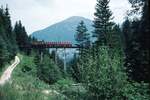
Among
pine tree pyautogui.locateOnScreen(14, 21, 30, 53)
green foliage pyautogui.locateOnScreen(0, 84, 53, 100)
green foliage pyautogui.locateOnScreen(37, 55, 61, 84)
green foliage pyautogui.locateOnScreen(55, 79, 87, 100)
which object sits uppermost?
pine tree pyautogui.locateOnScreen(14, 21, 30, 53)

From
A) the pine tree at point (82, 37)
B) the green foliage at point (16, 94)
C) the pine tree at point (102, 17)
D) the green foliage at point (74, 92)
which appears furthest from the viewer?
the pine tree at point (82, 37)

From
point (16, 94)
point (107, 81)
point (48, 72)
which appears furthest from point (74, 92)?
point (48, 72)

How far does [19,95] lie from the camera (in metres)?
11.9

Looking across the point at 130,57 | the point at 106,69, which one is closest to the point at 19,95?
the point at 106,69

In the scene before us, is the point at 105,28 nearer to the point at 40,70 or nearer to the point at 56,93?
the point at 40,70

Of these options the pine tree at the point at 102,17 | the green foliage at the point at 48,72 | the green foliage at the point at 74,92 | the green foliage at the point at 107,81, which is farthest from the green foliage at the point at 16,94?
the pine tree at the point at 102,17

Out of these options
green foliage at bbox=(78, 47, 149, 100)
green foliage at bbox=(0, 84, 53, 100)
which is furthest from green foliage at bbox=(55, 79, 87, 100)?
green foliage at bbox=(0, 84, 53, 100)

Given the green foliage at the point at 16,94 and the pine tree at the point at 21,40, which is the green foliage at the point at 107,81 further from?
the pine tree at the point at 21,40

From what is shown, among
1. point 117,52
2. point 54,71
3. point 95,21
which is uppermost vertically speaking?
point 95,21

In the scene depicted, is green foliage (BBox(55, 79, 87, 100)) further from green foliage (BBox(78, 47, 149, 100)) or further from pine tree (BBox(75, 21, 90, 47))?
pine tree (BBox(75, 21, 90, 47))

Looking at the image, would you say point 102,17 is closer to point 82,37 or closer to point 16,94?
point 82,37

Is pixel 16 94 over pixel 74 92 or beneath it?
over

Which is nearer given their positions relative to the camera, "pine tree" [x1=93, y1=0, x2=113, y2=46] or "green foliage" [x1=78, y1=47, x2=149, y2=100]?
"green foliage" [x1=78, y1=47, x2=149, y2=100]

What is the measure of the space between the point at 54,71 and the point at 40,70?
2.02m
